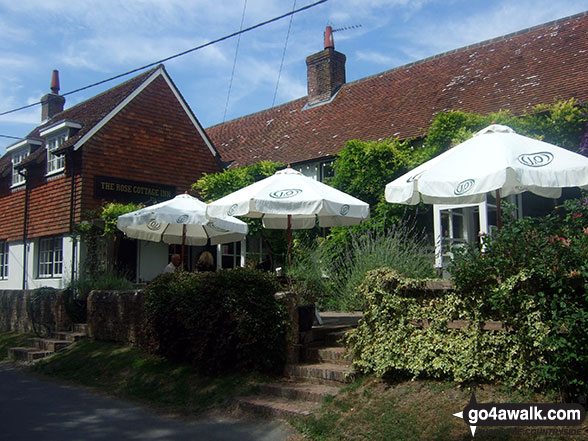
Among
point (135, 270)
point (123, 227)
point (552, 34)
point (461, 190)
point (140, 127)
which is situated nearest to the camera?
point (461, 190)

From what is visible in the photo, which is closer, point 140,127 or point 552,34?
point 552,34

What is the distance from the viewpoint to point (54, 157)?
18.3m

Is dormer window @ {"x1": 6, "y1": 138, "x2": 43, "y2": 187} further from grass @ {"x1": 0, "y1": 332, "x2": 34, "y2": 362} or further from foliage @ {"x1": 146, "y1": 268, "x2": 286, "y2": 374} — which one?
foliage @ {"x1": 146, "y1": 268, "x2": 286, "y2": 374}

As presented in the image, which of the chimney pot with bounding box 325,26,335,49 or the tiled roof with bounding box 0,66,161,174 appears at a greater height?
the chimney pot with bounding box 325,26,335,49

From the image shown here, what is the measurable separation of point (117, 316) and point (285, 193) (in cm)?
475

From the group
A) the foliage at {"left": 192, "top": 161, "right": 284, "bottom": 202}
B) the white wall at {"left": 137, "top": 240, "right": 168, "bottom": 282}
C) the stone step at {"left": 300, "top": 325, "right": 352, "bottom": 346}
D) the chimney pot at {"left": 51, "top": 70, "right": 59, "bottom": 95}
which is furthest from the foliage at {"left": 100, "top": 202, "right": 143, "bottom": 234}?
the chimney pot at {"left": 51, "top": 70, "right": 59, "bottom": 95}

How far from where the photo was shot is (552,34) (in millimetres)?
15625

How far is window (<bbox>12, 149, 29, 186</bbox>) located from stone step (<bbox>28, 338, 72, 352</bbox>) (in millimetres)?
9529

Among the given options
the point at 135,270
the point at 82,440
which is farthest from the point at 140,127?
the point at 82,440

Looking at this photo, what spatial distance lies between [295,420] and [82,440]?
230 cm

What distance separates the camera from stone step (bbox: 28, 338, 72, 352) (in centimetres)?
1154

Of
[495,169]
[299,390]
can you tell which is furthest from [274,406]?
[495,169]

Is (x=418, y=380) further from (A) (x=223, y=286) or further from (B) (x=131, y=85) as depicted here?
(B) (x=131, y=85)

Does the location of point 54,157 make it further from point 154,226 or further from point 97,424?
point 97,424
